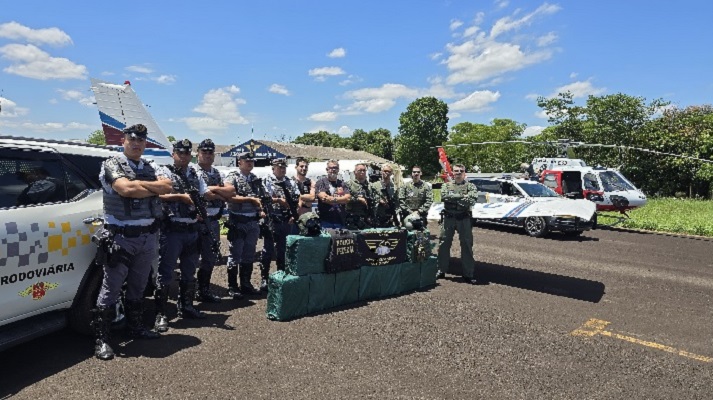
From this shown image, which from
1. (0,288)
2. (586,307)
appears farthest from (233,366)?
(586,307)

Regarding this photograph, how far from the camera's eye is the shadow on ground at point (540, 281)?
6938 mm

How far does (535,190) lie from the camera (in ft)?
43.9

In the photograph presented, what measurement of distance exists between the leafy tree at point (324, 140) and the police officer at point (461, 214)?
9308cm

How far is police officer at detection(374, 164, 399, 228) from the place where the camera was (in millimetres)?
7617

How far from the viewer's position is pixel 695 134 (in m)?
36.6

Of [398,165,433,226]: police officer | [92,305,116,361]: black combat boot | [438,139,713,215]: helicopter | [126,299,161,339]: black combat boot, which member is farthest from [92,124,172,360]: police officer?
[438,139,713,215]: helicopter

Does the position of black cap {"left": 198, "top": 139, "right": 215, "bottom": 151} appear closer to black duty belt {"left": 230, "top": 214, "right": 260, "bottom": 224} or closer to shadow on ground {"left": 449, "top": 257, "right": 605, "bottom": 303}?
black duty belt {"left": 230, "top": 214, "right": 260, "bottom": 224}

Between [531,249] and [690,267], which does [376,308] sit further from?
[690,267]

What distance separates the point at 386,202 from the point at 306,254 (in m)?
2.55

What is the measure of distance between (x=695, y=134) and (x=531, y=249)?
35245 millimetres

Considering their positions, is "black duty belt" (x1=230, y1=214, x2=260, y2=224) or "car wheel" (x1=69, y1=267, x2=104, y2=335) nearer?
"car wheel" (x1=69, y1=267, x2=104, y2=335)

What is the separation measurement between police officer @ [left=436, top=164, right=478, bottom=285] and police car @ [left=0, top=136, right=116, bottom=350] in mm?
5046

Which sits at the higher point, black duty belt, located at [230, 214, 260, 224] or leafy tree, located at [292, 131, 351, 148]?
leafy tree, located at [292, 131, 351, 148]

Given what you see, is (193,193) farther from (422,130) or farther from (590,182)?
(422,130)
